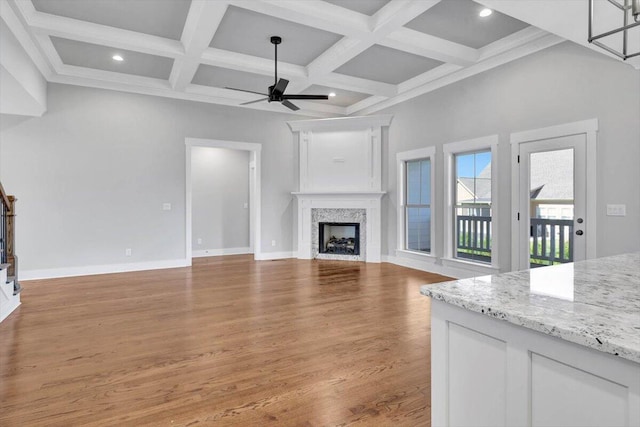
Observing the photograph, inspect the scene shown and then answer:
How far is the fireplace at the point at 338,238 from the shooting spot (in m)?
7.61

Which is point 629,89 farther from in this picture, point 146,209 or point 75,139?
point 75,139

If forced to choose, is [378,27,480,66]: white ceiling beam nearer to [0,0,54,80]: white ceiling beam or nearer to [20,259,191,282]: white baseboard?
[0,0,54,80]: white ceiling beam

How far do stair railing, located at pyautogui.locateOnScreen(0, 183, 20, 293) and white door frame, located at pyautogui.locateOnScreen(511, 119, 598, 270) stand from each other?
20.2 ft

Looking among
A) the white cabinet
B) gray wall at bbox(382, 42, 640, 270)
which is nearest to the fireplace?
gray wall at bbox(382, 42, 640, 270)

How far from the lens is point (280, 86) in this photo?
4.74 meters

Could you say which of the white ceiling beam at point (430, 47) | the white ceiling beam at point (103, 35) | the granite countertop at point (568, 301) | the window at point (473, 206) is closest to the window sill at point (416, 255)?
the window at point (473, 206)

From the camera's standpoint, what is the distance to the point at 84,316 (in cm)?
379

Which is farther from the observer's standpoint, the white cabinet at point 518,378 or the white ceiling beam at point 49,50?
the white ceiling beam at point 49,50

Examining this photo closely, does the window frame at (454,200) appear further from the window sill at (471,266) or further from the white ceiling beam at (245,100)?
the white ceiling beam at (245,100)

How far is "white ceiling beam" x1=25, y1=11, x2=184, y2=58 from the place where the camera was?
4168mm

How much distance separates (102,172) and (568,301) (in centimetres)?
669

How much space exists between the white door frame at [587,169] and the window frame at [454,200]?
0.26 m

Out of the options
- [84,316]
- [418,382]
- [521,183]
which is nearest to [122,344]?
[84,316]

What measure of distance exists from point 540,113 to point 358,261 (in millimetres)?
4136
